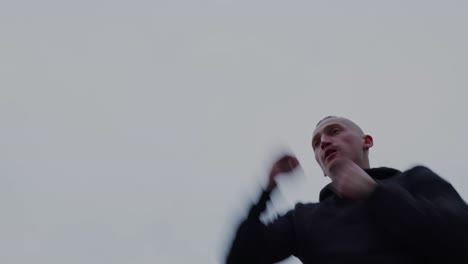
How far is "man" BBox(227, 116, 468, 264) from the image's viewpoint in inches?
96.5

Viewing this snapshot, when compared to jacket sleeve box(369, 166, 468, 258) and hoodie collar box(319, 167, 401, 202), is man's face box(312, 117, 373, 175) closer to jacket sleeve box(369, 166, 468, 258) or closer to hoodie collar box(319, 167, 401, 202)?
hoodie collar box(319, 167, 401, 202)

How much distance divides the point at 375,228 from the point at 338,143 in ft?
3.17

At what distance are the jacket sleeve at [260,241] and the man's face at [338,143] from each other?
57 centimetres

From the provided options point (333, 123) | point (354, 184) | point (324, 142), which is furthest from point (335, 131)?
point (354, 184)

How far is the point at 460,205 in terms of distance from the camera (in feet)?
8.73

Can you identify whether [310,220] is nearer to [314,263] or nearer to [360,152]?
[314,263]

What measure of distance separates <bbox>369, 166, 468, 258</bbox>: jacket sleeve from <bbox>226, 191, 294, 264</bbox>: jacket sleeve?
655 mm

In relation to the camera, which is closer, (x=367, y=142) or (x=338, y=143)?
(x=338, y=143)

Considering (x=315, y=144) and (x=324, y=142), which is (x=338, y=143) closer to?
(x=324, y=142)

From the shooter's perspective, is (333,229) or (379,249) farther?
(333,229)

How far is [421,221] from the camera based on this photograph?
2.43m

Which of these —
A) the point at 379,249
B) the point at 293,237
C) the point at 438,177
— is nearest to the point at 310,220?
the point at 293,237

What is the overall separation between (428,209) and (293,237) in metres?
0.86

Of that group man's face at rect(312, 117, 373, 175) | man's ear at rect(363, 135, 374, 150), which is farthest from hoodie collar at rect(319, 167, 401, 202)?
man's ear at rect(363, 135, 374, 150)
